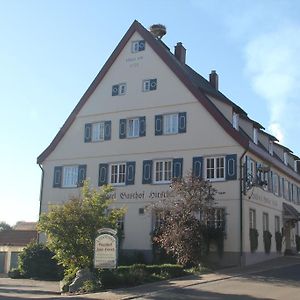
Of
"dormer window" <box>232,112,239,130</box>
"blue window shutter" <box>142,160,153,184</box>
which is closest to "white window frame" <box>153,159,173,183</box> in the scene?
"blue window shutter" <box>142,160,153,184</box>

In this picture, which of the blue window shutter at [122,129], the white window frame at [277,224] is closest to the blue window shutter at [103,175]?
the blue window shutter at [122,129]

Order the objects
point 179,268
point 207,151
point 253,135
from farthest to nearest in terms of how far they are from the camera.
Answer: point 253,135
point 207,151
point 179,268

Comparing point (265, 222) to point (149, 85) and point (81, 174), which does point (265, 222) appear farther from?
point (81, 174)

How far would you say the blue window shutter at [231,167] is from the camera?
1209 inches

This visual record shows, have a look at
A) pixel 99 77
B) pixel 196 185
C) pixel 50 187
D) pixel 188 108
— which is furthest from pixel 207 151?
pixel 50 187

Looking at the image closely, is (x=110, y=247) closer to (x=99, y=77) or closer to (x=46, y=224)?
(x=46, y=224)

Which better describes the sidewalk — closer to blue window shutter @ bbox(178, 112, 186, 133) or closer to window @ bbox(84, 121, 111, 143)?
blue window shutter @ bbox(178, 112, 186, 133)

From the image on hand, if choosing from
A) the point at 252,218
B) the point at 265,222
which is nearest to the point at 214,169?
the point at 252,218

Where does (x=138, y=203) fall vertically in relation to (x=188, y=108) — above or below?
below

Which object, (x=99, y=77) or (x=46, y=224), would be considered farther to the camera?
(x=99, y=77)

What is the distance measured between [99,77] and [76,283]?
1791 cm

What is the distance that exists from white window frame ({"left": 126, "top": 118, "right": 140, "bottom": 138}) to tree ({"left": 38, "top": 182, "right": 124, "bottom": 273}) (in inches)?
Answer: 448

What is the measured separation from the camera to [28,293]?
22547 millimetres

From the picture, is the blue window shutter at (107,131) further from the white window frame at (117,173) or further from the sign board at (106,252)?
the sign board at (106,252)
